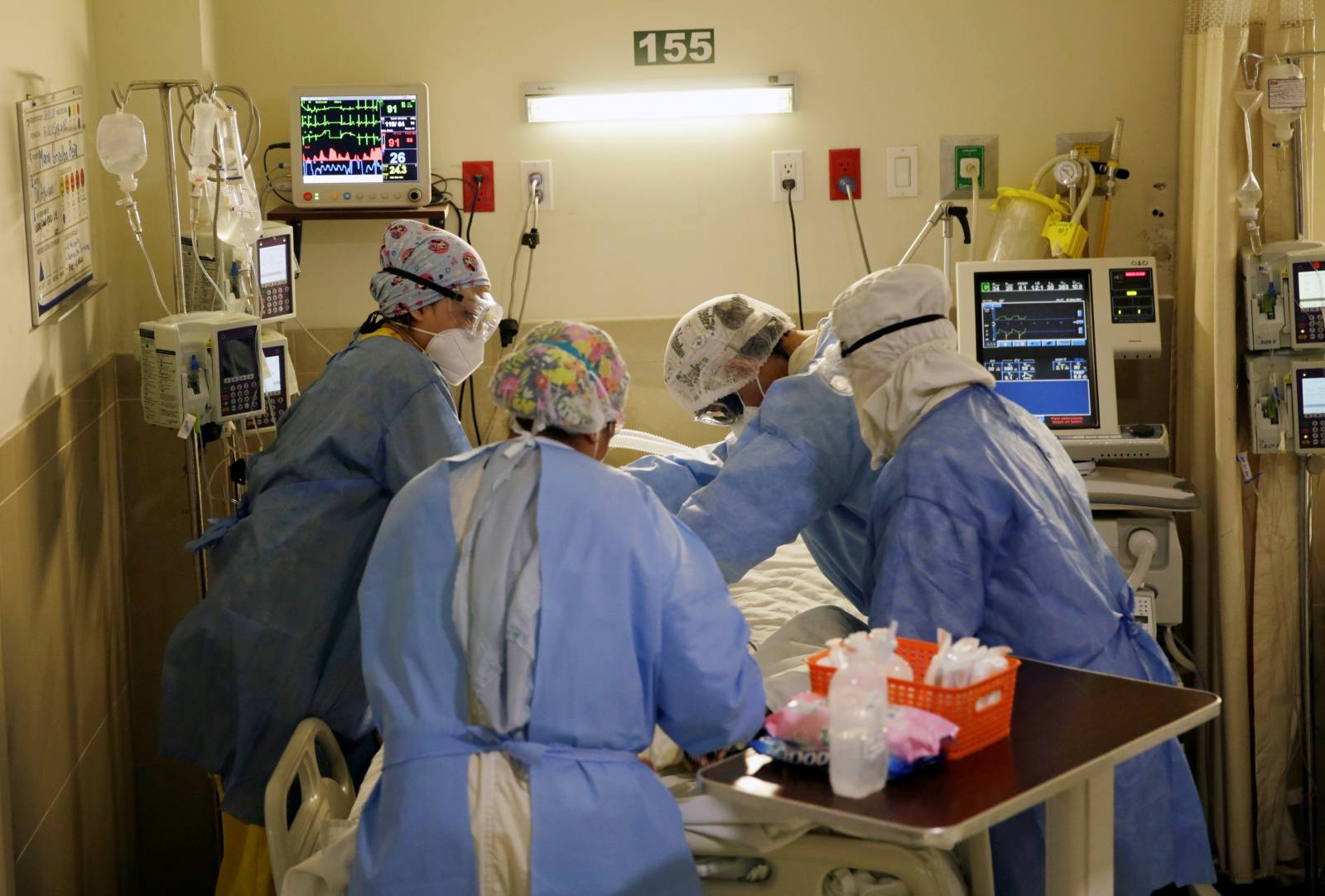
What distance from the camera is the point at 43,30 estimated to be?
10.7 ft

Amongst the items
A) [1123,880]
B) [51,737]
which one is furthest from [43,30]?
[1123,880]

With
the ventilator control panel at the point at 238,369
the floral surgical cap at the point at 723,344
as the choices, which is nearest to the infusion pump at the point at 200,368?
the ventilator control panel at the point at 238,369

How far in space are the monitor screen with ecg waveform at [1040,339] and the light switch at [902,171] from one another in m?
0.53

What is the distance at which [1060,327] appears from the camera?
3.86 meters

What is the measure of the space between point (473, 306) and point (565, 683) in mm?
1373

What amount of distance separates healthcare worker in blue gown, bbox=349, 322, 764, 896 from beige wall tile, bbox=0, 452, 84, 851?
48.8 inches

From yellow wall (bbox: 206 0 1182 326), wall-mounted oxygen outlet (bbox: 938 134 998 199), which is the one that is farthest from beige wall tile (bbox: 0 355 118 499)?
wall-mounted oxygen outlet (bbox: 938 134 998 199)

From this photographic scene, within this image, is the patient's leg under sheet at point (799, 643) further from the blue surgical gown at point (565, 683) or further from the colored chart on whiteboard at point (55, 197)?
the colored chart on whiteboard at point (55, 197)

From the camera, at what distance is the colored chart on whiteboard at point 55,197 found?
3029mm

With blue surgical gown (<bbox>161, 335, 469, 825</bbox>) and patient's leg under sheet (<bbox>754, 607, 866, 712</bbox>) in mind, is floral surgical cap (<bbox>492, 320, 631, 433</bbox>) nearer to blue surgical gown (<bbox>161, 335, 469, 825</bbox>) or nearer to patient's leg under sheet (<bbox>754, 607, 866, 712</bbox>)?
patient's leg under sheet (<bbox>754, 607, 866, 712</bbox>)

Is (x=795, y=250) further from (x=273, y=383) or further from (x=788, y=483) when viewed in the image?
(x=788, y=483)

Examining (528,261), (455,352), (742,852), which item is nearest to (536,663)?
(742,852)

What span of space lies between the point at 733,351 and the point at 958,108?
5.85ft

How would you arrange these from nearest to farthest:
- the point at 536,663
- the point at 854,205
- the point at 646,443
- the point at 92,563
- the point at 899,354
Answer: the point at 536,663
the point at 899,354
the point at 92,563
the point at 646,443
the point at 854,205
